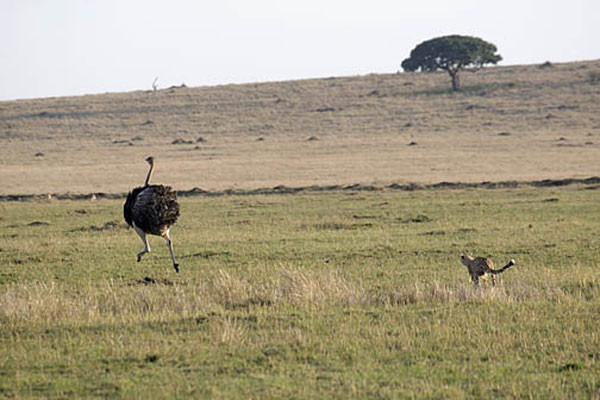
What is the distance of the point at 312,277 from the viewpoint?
1168 centimetres

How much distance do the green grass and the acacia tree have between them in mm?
49942

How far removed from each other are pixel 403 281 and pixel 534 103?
5022 cm

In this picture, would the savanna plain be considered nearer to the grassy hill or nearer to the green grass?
the green grass

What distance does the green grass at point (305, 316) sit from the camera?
7074 mm

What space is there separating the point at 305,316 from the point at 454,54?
60.5 metres

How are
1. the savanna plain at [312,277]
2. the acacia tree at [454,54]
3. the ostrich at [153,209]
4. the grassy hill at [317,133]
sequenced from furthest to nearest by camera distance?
the acacia tree at [454,54] → the grassy hill at [317,133] → the ostrich at [153,209] → the savanna plain at [312,277]

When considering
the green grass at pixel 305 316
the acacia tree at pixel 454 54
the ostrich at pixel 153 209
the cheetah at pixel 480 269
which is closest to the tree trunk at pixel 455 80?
the acacia tree at pixel 454 54

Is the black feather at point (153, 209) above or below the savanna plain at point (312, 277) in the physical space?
above

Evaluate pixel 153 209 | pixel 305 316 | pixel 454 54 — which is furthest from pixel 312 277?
pixel 454 54

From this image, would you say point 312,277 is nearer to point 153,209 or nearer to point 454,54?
point 153,209

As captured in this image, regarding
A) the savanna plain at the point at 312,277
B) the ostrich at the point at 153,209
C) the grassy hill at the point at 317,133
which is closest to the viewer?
the savanna plain at the point at 312,277

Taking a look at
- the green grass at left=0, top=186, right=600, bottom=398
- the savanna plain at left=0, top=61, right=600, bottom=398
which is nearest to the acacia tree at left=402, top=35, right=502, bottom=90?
the savanna plain at left=0, top=61, right=600, bottom=398

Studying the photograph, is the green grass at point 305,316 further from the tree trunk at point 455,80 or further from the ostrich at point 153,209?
the tree trunk at point 455,80

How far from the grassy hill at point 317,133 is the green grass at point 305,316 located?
16.8 m
